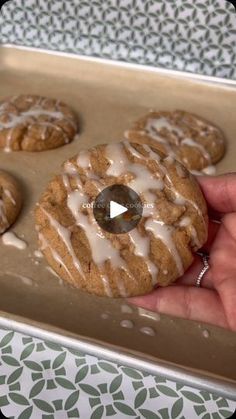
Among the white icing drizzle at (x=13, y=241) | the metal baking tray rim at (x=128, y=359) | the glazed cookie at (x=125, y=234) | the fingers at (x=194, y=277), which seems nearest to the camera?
the metal baking tray rim at (x=128, y=359)

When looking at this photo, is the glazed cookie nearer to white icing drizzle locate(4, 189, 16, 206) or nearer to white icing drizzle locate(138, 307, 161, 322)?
white icing drizzle locate(138, 307, 161, 322)

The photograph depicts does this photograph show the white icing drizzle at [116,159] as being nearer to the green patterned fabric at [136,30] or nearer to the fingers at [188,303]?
the fingers at [188,303]

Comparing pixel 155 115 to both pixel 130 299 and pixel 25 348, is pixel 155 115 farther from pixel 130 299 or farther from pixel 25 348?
pixel 25 348

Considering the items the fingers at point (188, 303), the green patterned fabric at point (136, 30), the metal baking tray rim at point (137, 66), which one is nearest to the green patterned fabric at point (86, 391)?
the fingers at point (188, 303)

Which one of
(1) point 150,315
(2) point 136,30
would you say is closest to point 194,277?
(1) point 150,315

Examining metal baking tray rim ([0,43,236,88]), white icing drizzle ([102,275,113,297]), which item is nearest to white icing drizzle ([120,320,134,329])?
white icing drizzle ([102,275,113,297])

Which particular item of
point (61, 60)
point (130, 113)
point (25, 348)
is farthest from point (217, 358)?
point (61, 60)
